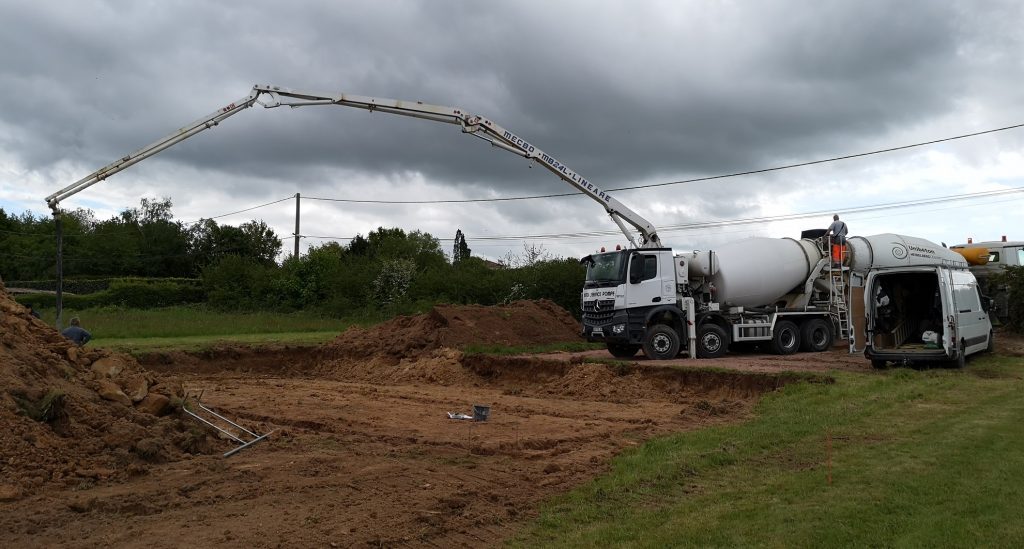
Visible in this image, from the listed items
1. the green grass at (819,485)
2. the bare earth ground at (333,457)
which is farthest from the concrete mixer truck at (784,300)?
the green grass at (819,485)

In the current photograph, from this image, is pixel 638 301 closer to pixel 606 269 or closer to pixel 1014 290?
pixel 606 269

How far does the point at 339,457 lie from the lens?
8.67m

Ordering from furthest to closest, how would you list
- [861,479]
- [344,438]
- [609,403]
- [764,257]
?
[764,257] → [609,403] → [344,438] → [861,479]

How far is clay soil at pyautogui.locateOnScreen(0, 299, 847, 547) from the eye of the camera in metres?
6.03

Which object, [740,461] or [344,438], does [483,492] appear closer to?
[740,461]

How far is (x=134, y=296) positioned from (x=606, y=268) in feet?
130

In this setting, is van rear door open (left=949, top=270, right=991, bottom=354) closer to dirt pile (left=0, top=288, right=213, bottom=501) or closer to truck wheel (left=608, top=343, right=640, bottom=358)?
truck wheel (left=608, top=343, right=640, bottom=358)

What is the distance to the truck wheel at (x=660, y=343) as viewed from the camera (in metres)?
A: 18.8

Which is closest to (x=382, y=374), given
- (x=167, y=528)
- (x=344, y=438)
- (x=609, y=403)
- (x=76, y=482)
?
(x=609, y=403)

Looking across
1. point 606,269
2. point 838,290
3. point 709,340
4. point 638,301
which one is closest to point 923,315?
point 838,290

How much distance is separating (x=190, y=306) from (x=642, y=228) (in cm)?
3391

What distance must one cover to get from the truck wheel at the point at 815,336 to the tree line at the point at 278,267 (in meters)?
14.3

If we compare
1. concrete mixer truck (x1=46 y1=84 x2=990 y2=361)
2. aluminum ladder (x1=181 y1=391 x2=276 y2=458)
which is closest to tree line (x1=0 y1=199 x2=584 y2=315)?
concrete mixer truck (x1=46 y1=84 x2=990 y2=361)

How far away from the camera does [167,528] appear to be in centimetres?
597
